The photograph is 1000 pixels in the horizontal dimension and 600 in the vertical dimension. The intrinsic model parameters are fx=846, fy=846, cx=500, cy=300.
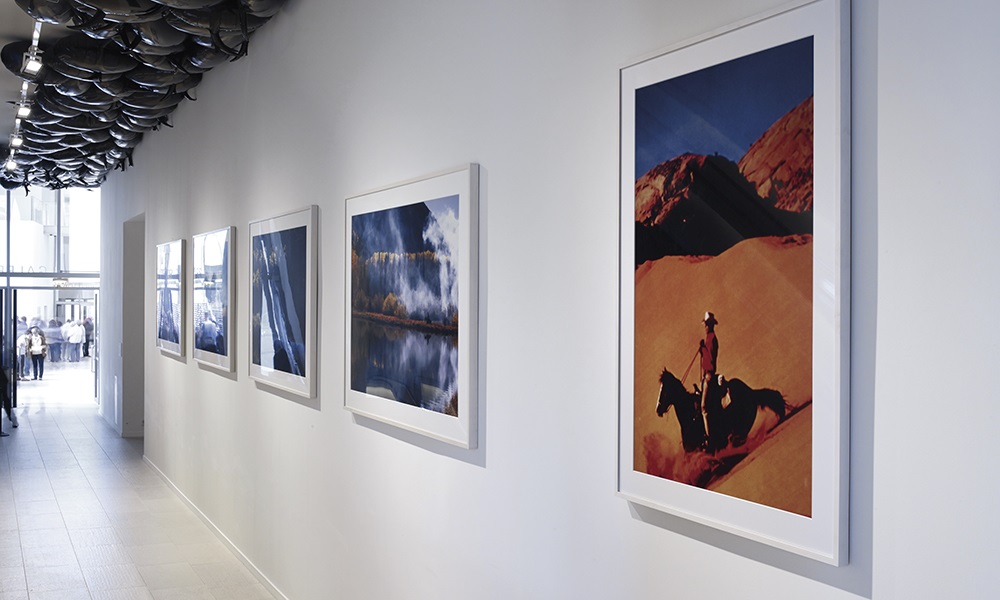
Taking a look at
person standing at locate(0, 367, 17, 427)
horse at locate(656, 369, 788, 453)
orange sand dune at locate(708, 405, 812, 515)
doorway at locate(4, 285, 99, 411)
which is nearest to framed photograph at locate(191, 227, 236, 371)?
horse at locate(656, 369, 788, 453)

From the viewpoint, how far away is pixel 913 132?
1.61m

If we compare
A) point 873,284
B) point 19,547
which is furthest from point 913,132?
point 19,547

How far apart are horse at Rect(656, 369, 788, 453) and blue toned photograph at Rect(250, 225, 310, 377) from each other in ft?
9.21

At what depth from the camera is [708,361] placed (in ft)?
6.61

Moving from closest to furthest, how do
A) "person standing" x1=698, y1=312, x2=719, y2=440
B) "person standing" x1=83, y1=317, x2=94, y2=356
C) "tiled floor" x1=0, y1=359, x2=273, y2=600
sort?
"person standing" x1=698, y1=312, x2=719, y2=440, "tiled floor" x1=0, y1=359, x2=273, y2=600, "person standing" x1=83, y1=317, x2=94, y2=356

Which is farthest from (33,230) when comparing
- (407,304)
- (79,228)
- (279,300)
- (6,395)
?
(407,304)

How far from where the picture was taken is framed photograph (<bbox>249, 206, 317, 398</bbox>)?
447 centimetres

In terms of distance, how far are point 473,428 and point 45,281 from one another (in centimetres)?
1525

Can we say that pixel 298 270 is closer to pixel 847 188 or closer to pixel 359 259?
pixel 359 259

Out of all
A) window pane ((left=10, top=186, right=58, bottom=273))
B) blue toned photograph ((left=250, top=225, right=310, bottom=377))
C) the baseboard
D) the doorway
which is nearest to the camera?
blue toned photograph ((left=250, top=225, right=310, bottom=377))

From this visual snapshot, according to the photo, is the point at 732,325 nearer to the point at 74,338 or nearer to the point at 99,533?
the point at 99,533

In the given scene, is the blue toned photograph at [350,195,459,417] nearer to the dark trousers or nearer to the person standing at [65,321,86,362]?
the person standing at [65,321,86,362]

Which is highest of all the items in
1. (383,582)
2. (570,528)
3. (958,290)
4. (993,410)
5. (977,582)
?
(958,290)

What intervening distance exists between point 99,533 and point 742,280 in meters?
6.14
